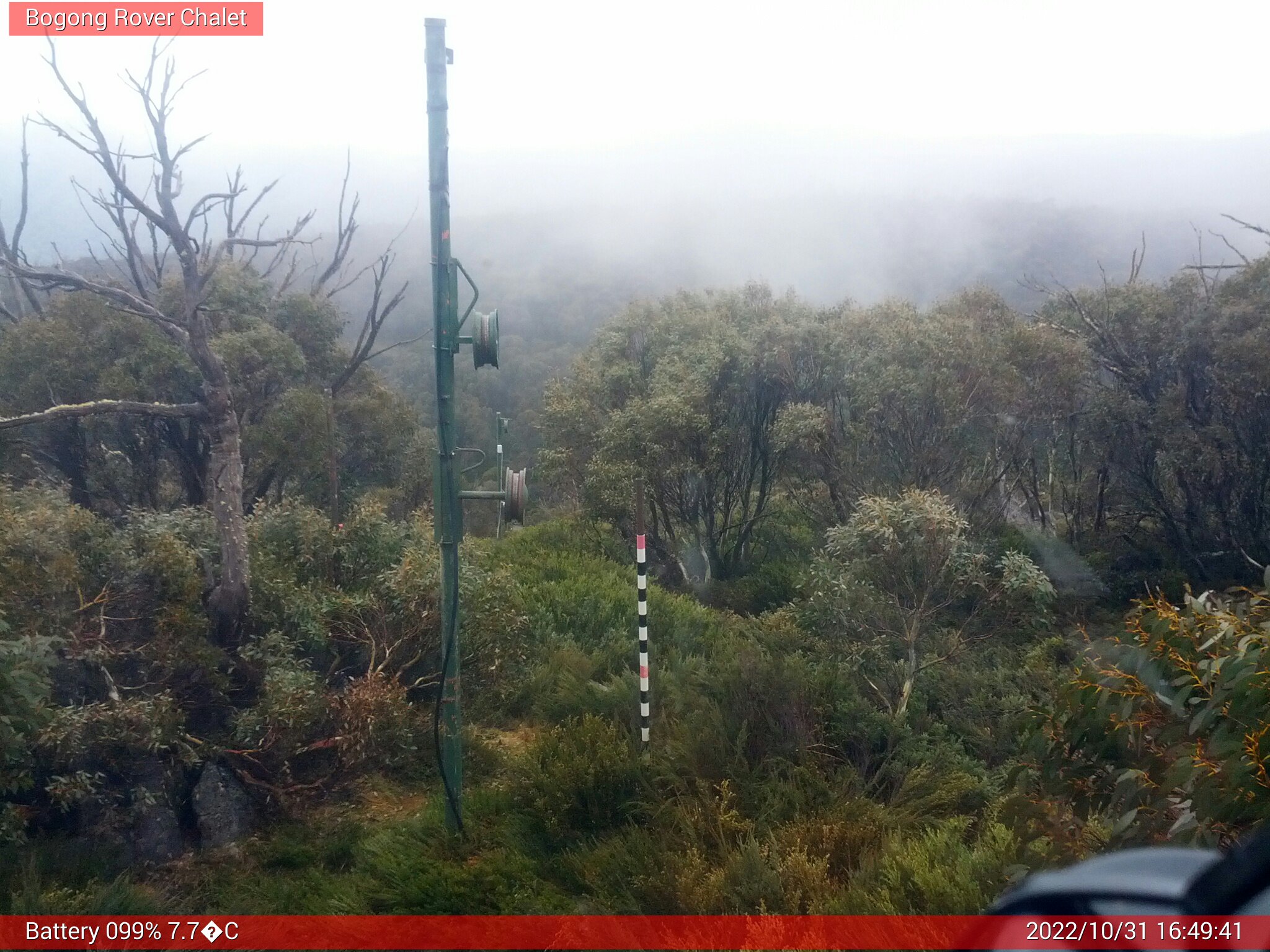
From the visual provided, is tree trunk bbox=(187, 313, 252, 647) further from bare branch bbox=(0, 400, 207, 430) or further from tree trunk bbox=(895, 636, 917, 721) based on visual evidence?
tree trunk bbox=(895, 636, 917, 721)

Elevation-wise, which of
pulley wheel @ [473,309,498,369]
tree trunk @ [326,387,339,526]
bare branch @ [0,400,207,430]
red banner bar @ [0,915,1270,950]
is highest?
pulley wheel @ [473,309,498,369]

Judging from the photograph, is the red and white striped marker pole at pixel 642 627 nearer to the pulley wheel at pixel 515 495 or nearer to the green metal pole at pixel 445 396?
the pulley wheel at pixel 515 495

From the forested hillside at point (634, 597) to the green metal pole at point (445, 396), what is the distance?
55 cm

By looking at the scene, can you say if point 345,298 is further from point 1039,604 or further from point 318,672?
point 1039,604

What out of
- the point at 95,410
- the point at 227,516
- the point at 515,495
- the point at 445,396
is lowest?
the point at 227,516

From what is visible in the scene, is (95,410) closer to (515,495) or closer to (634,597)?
(515,495)

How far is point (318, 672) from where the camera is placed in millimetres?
6418

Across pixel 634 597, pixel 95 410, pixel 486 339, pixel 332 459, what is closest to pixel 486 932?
pixel 486 339

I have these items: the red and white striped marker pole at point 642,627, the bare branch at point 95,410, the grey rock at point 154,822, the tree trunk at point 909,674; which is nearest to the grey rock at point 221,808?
the grey rock at point 154,822

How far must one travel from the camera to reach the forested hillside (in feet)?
13.0

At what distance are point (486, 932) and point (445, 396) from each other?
279cm

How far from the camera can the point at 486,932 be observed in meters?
3.97

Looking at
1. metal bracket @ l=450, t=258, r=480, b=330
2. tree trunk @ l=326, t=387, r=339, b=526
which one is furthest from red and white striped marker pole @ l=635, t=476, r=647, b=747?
tree trunk @ l=326, t=387, r=339, b=526

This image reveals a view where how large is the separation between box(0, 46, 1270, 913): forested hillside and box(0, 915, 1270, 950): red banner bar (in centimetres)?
14
